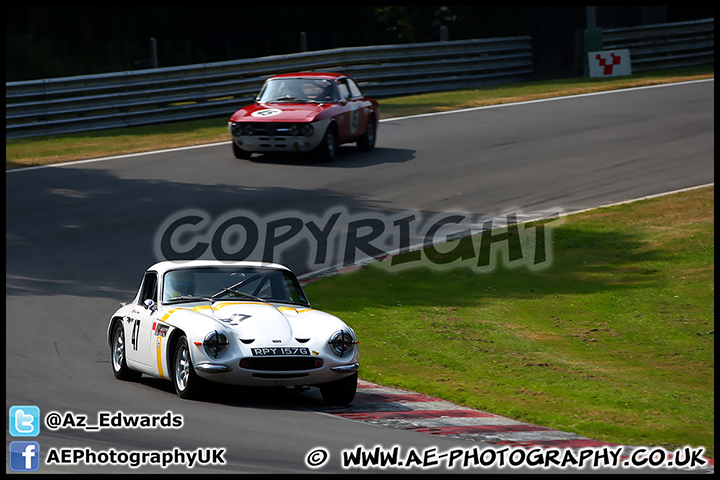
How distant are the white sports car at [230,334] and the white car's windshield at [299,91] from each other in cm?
1229

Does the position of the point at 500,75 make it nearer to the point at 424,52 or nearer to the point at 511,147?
the point at 424,52

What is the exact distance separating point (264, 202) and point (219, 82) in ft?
35.2

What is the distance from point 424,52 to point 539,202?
14.2m

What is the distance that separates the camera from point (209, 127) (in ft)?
88.0

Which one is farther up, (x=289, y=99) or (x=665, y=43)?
(x=665, y=43)

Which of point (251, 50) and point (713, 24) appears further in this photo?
point (251, 50)

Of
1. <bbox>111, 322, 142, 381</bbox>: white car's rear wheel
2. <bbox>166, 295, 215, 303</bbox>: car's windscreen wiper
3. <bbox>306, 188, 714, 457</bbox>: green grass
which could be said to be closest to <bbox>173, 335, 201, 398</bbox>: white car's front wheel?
<bbox>166, 295, 215, 303</bbox>: car's windscreen wiper

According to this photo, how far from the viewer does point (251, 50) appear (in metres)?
45.2

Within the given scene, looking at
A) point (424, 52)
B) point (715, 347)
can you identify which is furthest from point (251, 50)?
point (715, 347)

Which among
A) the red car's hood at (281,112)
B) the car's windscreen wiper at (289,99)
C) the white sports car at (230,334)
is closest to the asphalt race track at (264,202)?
the white sports car at (230,334)
